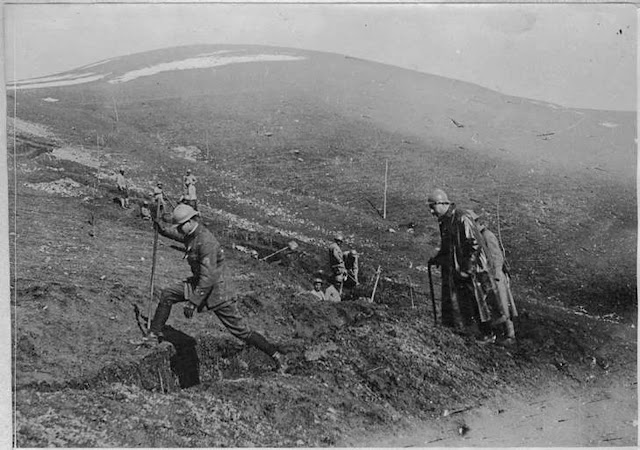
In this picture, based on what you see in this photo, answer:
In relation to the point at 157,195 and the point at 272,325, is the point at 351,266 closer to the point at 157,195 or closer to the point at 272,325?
the point at 272,325

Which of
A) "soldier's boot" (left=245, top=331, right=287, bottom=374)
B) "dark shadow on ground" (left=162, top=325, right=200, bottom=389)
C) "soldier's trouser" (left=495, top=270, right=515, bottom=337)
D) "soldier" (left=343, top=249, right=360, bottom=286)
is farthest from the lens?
"soldier" (left=343, top=249, right=360, bottom=286)

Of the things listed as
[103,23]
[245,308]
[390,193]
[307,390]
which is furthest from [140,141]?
[307,390]

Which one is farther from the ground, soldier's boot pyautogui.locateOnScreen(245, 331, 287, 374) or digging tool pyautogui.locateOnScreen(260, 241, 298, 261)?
digging tool pyautogui.locateOnScreen(260, 241, 298, 261)

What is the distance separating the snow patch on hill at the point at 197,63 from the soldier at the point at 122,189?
4.96ft

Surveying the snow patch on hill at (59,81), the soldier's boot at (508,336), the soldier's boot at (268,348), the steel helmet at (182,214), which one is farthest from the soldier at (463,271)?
the snow patch on hill at (59,81)

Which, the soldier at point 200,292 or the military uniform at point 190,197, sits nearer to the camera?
the soldier at point 200,292

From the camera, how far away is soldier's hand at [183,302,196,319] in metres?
7.10

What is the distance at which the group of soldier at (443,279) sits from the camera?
23.7 ft

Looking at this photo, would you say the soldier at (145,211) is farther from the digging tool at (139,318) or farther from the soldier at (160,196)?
the digging tool at (139,318)

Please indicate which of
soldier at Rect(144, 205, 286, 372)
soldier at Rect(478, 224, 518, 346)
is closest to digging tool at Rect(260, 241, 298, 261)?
soldier at Rect(144, 205, 286, 372)

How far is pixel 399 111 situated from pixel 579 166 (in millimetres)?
2780

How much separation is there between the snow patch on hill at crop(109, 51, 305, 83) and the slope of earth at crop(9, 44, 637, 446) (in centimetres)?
11

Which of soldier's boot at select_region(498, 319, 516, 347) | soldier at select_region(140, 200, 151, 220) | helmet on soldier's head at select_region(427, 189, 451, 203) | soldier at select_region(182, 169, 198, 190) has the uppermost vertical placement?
helmet on soldier's head at select_region(427, 189, 451, 203)

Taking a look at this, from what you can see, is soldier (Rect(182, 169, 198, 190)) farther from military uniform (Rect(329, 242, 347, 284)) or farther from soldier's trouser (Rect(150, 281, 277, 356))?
Result: military uniform (Rect(329, 242, 347, 284))
